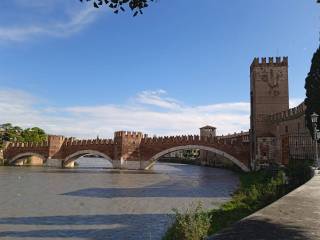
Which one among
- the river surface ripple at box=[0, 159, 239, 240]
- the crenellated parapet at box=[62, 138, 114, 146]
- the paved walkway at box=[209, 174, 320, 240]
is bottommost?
the river surface ripple at box=[0, 159, 239, 240]

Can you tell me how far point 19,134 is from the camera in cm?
6825

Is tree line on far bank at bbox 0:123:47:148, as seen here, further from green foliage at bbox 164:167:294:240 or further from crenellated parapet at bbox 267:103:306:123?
green foliage at bbox 164:167:294:240

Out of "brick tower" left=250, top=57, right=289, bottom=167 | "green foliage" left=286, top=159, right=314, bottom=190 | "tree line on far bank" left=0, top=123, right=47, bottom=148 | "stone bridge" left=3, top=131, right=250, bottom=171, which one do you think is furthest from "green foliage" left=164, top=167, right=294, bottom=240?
"tree line on far bank" left=0, top=123, right=47, bottom=148

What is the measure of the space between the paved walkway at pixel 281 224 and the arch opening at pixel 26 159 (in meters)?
53.4

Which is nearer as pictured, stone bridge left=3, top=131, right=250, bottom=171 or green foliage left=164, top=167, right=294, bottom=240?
green foliage left=164, top=167, right=294, bottom=240

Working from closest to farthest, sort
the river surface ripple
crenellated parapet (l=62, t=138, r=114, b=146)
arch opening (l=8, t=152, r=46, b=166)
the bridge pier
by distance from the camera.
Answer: the river surface ripple → crenellated parapet (l=62, t=138, r=114, b=146) → the bridge pier → arch opening (l=8, t=152, r=46, b=166)

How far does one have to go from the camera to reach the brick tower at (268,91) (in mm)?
41031

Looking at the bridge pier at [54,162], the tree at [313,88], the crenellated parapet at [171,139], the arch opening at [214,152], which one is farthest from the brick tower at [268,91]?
the bridge pier at [54,162]

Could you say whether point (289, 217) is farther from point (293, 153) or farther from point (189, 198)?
point (293, 153)

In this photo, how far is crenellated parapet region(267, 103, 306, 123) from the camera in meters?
33.3

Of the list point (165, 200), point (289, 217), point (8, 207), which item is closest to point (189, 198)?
point (165, 200)

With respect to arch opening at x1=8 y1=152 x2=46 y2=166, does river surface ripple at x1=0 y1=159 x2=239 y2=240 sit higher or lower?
lower

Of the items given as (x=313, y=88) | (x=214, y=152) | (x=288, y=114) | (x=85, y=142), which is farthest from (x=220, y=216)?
(x=85, y=142)

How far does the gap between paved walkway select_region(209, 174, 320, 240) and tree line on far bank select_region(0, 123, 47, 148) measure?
60.7 meters
